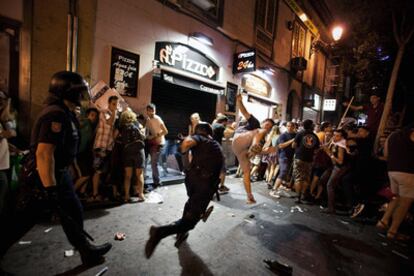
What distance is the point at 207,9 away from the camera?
804cm

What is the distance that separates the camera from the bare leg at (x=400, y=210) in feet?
13.5

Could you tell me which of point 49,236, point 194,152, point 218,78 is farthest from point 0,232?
point 218,78

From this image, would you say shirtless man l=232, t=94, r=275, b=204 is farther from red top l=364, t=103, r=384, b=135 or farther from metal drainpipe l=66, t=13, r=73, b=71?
red top l=364, t=103, r=384, b=135

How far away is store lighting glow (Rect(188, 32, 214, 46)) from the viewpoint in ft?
24.5

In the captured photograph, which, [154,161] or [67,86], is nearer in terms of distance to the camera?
[67,86]

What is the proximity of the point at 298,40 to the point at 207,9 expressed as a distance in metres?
8.90

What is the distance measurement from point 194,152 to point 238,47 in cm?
818

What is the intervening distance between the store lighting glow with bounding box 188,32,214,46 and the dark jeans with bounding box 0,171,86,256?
257 inches

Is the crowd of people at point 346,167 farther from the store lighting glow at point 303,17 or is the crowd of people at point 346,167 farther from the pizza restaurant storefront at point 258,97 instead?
the store lighting glow at point 303,17

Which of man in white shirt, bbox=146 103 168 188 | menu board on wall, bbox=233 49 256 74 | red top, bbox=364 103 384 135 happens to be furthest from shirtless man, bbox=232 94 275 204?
menu board on wall, bbox=233 49 256 74

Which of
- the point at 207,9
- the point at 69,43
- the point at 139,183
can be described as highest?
the point at 207,9

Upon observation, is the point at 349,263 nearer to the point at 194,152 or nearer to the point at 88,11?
the point at 194,152

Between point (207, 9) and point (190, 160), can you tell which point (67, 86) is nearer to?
point (190, 160)

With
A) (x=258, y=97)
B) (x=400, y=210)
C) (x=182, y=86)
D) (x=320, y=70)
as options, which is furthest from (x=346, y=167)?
(x=320, y=70)
